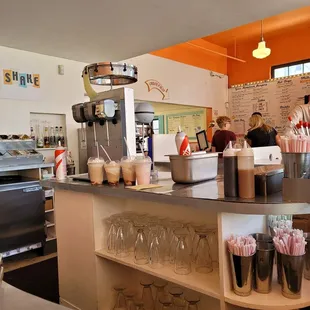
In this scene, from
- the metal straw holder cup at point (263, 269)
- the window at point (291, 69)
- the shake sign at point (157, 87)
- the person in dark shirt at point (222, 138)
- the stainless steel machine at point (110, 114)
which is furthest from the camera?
the window at point (291, 69)

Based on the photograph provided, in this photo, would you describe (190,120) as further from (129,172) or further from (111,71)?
(129,172)

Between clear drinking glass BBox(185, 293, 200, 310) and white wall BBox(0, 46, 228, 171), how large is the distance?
334cm

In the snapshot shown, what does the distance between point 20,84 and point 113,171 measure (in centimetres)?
300

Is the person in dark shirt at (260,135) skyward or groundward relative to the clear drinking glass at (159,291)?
skyward

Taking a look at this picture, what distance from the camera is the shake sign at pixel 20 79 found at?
4137 mm

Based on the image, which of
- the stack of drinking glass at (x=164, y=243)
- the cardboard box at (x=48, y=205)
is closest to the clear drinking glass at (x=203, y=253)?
the stack of drinking glass at (x=164, y=243)

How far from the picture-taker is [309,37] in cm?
671

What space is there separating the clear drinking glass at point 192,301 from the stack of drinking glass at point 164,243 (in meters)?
0.27

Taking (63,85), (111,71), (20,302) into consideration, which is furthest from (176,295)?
(63,85)

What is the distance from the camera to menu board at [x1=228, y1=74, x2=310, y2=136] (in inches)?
270

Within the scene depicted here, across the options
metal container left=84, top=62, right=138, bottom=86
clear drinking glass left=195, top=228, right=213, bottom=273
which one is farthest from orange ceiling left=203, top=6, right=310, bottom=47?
clear drinking glass left=195, top=228, right=213, bottom=273

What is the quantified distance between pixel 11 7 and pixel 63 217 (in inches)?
86.1

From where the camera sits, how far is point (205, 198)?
1330 millimetres

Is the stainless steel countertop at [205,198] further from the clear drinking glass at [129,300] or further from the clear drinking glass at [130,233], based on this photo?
the clear drinking glass at [129,300]
